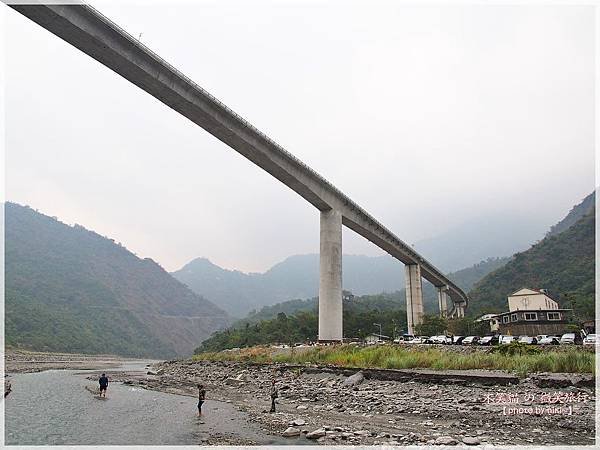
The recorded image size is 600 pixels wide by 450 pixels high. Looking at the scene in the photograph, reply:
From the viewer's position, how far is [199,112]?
29.9 meters

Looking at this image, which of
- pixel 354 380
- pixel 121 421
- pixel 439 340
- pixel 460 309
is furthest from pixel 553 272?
pixel 121 421

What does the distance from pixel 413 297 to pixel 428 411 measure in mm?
58192

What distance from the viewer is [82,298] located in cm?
13212

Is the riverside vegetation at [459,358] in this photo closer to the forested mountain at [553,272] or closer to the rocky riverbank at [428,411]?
the rocky riverbank at [428,411]

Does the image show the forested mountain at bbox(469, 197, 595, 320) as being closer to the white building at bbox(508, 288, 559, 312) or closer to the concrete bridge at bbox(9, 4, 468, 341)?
the white building at bbox(508, 288, 559, 312)

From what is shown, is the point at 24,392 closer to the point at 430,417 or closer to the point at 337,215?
the point at 430,417

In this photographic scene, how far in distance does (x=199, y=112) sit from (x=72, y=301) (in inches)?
4601

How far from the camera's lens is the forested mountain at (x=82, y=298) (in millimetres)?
98438

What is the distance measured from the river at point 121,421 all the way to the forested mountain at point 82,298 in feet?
243

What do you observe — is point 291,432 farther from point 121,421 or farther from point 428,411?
point 121,421

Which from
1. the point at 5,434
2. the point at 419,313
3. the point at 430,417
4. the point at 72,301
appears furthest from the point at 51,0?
the point at 72,301

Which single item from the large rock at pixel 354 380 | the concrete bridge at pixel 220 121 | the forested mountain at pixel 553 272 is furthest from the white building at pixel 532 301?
the large rock at pixel 354 380

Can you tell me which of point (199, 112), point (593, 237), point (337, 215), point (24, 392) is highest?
point (593, 237)

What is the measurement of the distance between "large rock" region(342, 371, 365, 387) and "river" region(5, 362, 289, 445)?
5.62m
